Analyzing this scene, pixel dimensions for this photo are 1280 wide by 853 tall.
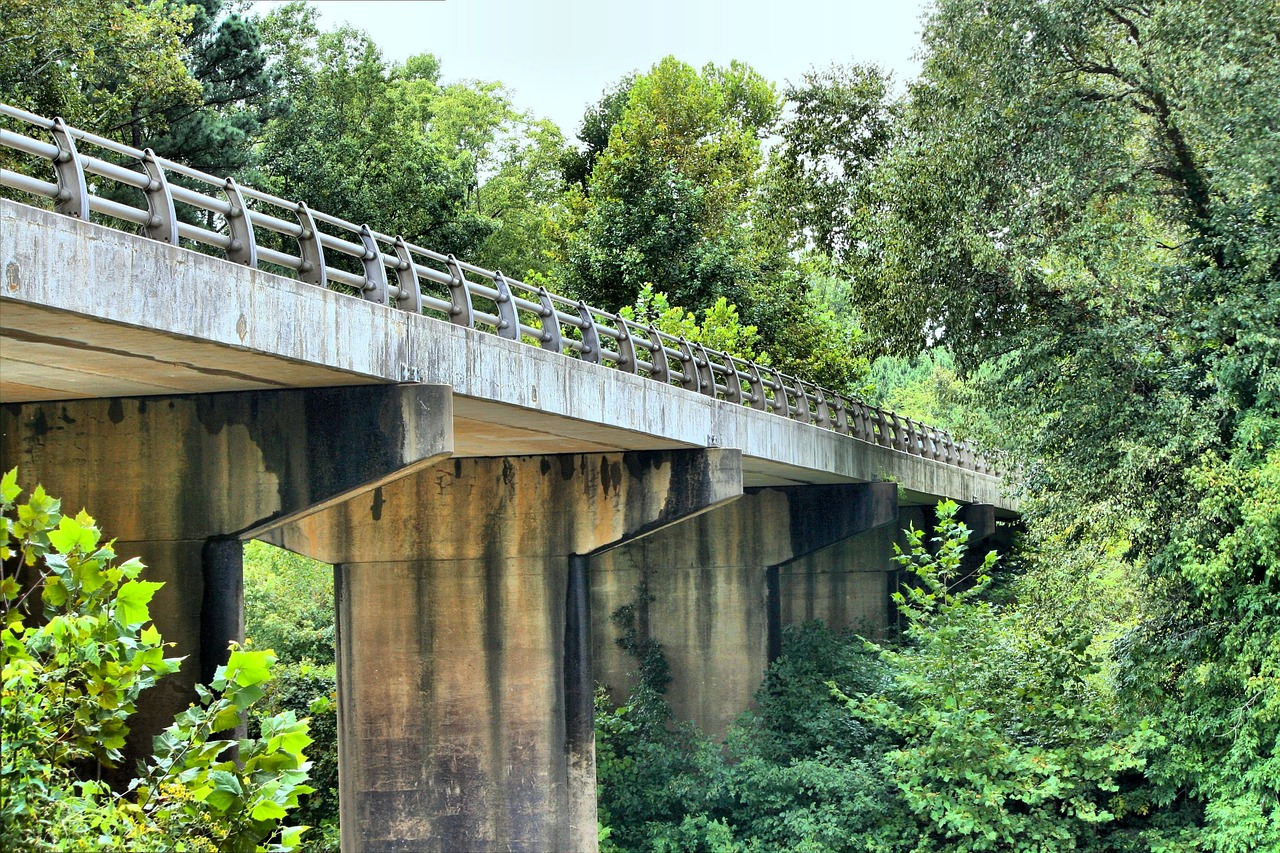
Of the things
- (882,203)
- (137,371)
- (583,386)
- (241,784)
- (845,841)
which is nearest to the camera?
(241,784)

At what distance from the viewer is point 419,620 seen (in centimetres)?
2073

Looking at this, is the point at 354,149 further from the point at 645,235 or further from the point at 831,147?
the point at 831,147

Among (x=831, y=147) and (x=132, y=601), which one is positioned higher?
(x=831, y=147)

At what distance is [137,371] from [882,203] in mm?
15376

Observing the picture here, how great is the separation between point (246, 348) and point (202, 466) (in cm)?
244

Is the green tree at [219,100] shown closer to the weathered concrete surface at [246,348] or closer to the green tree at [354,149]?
the green tree at [354,149]

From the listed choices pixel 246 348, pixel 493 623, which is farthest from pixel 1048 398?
pixel 246 348

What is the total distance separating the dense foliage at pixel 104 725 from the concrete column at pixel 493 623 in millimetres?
12216

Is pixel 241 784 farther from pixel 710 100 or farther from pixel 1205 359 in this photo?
pixel 710 100

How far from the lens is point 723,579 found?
2994cm

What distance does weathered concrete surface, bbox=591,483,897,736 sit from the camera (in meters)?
29.8

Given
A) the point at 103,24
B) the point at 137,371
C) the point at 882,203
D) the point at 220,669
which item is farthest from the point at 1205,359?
the point at 103,24

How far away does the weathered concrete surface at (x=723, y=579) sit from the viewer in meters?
29.8

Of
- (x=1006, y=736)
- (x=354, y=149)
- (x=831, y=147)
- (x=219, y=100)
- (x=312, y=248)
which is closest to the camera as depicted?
(x=312, y=248)
